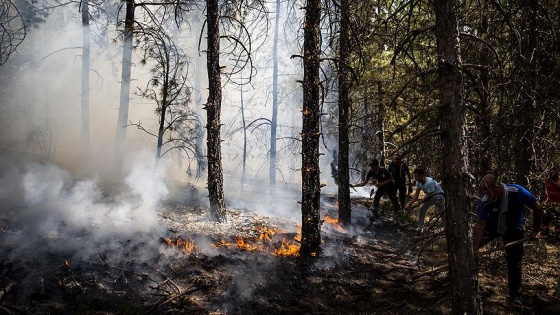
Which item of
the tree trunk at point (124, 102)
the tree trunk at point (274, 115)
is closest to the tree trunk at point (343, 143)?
the tree trunk at point (124, 102)

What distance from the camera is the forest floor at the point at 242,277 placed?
5406mm

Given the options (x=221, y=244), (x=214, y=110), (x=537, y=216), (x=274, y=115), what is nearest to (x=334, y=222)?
(x=221, y=244)

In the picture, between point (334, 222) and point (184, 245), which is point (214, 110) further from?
point (334, 222)

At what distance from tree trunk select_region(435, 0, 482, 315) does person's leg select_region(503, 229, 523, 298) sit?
2102mm

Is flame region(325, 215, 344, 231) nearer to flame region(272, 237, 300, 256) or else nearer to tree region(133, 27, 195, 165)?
flame region(272, 237, 300, 256)

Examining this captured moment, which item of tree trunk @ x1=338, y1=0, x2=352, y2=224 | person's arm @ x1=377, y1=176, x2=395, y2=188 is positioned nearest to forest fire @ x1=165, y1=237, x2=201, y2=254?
tree trunk @ x1=338, y1=0, x2=352, y2=224

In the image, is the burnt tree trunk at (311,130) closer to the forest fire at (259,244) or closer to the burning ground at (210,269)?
the forest fire at (259,244)

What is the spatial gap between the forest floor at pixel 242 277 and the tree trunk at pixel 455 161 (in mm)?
404

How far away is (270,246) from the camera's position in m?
8.20

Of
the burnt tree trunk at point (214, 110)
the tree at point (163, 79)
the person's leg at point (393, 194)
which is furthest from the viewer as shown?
the person's leg at point (393, 194)

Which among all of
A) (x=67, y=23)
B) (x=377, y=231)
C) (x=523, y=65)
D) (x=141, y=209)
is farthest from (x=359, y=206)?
(x=67, y=23)

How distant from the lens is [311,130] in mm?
7305

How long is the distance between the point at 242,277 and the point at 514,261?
15.1 feet

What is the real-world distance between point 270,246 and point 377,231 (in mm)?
4055
